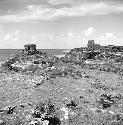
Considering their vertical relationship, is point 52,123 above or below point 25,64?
below

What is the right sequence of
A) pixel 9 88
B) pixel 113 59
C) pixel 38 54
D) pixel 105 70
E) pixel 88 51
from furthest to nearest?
pixel 88 51 < pixel 113 59 < pixel 38 54 < pixel 105 70 < pixel 9 88

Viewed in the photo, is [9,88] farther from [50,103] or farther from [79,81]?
[79,81]

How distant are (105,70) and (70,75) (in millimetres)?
9725

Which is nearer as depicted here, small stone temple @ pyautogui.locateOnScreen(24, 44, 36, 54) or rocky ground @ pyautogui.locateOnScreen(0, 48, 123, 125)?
rocky ground @ pyautogui.locateOnScreen(0, 48, 123, 125)

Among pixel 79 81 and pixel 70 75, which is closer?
pixel 79 81

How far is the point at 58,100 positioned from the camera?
20.5 m

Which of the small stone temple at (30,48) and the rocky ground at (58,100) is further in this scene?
the small stone temple at (30,48)

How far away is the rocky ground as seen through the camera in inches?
684

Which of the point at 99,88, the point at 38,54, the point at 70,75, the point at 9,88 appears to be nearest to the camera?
the point at 9,88

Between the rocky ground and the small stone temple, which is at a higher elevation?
the small stone temple

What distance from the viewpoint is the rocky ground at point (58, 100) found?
1738 cm

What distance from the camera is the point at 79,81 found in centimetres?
2748

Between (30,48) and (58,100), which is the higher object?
(30,48)

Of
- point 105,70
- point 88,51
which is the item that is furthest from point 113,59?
point 105,70
